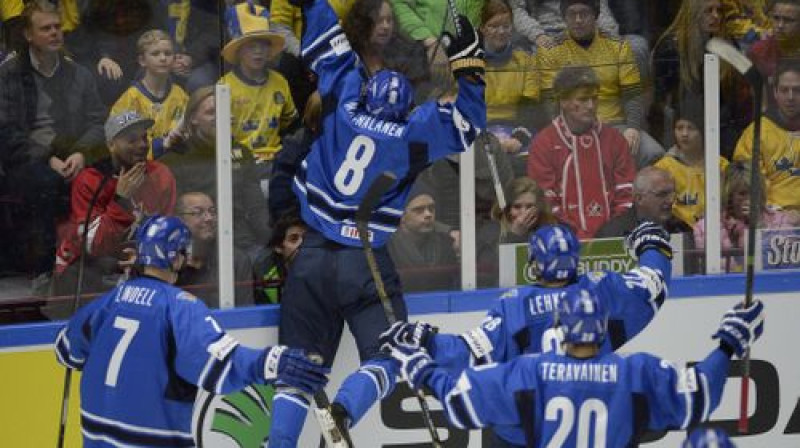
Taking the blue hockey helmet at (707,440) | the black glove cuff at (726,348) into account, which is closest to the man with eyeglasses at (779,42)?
the black glove cuff at (726,348)

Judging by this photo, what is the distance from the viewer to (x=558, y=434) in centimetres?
626

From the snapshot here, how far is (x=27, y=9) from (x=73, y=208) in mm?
738

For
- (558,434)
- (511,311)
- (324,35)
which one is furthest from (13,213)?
(558,434)

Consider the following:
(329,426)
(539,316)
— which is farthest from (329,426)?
(539,316)

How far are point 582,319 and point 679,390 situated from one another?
372mm

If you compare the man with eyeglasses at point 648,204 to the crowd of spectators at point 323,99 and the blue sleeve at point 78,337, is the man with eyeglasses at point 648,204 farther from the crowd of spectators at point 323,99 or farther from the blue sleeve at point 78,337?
the blue sleeve at point 78,337

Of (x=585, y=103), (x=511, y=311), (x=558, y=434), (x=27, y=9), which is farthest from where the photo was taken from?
(x=585, y=103)

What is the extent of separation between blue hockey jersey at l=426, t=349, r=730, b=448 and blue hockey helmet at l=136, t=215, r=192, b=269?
111cm

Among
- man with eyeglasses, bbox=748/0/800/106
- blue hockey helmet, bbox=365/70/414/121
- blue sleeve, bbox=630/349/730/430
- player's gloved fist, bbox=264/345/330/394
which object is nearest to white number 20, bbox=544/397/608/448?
blue sleeve, bbox=630/349/730/430

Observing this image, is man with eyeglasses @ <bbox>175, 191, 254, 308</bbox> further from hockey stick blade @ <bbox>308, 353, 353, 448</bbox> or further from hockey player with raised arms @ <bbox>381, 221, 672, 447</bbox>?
hockey player with raised arms @ <bbox>381, 221, 672, 447</bbox>

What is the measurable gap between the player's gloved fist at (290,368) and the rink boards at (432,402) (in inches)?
55.8

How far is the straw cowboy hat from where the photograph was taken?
8.05 metres

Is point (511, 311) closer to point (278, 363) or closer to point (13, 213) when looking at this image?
point (278, 363)

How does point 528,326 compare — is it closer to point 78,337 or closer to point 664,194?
point 78,337
